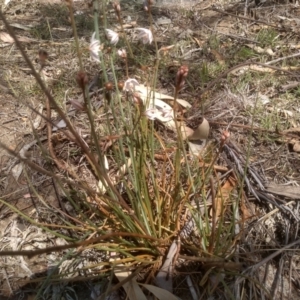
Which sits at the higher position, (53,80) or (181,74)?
(181,74)

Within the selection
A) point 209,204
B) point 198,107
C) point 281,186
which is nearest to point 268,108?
point 198,107

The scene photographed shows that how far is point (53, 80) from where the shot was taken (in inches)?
86.3

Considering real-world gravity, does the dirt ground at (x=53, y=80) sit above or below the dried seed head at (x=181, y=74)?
below

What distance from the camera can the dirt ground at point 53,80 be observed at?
1544mm

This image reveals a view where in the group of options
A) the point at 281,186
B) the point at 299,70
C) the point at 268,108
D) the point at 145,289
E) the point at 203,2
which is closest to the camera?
the point at 145,289

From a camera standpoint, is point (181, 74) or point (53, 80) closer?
point (181, 74)

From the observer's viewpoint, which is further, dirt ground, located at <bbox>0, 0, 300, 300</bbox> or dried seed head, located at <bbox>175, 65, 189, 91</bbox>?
dirt ground, located at <bbox>0, 0, 300, 300</bbox>

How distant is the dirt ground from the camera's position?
5.07ft

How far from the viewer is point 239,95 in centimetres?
200

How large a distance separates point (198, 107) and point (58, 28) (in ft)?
3.93

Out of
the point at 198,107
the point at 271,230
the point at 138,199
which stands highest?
the point at 138,199

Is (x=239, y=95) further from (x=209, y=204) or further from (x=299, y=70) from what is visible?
(x=209, y=204)

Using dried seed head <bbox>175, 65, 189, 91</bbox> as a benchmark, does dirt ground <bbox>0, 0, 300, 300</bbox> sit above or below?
below

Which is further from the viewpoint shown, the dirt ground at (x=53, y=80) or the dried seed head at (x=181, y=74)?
the dirt ground at (x=53, y=80)
